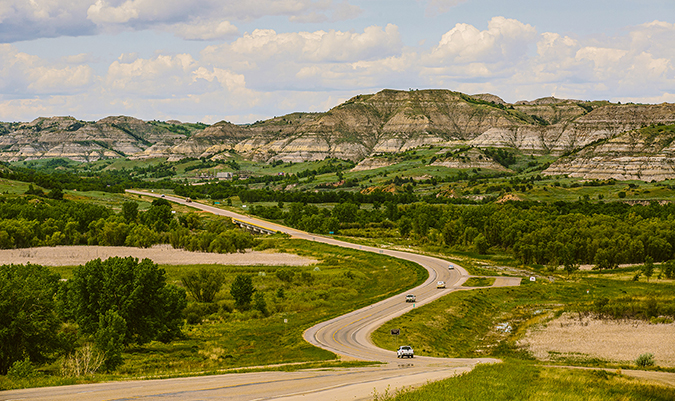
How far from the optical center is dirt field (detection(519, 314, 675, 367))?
5900 centimetres

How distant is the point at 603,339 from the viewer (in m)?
65.9

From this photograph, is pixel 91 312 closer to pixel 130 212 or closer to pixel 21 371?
pixel 21 371

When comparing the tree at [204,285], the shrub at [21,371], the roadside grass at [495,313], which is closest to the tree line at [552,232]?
the roadside grass at [495,313]

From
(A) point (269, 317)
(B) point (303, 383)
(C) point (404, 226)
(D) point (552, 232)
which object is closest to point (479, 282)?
(A) point (269, 317)

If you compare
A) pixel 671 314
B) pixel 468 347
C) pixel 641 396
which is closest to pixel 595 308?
pixel 671 314

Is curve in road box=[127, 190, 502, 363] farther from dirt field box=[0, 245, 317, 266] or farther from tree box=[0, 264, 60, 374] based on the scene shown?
dirt field box=[0, 245, 317, 266]

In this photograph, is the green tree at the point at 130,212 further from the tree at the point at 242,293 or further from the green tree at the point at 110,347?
the green tree at the point at 110,347

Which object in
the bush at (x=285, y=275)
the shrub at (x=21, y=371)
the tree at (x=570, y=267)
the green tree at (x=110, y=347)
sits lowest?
the tree at (x=570, y=267)

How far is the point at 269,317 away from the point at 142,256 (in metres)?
71.0

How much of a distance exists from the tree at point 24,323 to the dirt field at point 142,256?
81.9 m

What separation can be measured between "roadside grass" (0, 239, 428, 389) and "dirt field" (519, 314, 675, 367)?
24326 mm

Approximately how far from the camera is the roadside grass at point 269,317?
161ft

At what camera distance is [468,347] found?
6469 cm

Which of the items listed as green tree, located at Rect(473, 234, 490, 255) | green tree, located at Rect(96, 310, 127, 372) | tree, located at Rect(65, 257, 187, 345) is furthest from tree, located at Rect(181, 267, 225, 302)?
green tree, located at Rect(473, 234, 490, 255)
